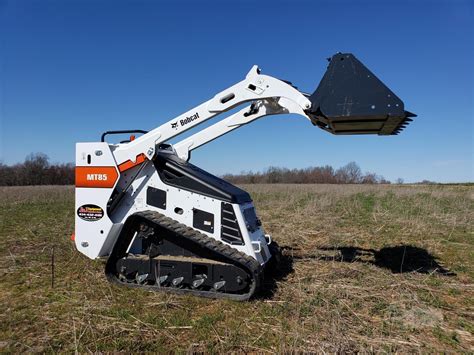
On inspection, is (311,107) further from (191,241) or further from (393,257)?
(393,257)

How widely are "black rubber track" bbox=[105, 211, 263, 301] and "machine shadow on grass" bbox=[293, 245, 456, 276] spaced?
8.92 feet

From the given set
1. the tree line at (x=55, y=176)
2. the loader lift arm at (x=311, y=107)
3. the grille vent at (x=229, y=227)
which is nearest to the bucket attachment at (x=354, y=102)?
the loader lift arm at (x=311, y=107)

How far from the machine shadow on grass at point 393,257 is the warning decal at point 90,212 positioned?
391cm

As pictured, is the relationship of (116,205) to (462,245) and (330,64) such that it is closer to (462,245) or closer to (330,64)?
(330,64)

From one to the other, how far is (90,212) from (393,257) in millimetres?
6110

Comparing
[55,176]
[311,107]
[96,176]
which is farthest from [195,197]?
[55,176]

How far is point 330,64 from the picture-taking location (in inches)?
215

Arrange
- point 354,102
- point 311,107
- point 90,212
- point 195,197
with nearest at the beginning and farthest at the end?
point 354,102 → point 311,107 → point 195,197 → point 90,212

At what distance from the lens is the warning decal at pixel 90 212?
6.02 meters

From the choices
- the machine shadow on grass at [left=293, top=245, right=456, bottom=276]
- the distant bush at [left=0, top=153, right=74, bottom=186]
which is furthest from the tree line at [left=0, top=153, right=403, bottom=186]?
the machine shadow on grass at [left=293, top=245, right=456, bottom=276]

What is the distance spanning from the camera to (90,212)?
6.06m

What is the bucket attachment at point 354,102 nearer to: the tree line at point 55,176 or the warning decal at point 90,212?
the warning decal at point 90,212

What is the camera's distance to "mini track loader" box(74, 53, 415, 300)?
514 centimetres

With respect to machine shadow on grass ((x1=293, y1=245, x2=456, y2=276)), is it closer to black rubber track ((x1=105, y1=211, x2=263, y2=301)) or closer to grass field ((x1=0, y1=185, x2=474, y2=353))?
grass field ((x1=0, y1=185, x2=474, y2=353))
